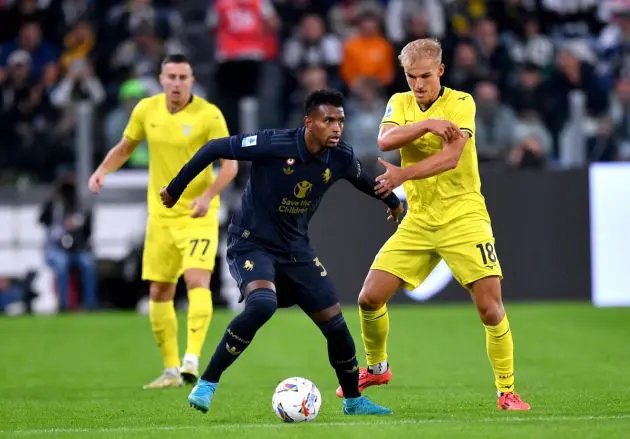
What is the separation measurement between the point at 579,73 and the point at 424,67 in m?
11.9

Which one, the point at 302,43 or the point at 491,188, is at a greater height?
the point at 302,43

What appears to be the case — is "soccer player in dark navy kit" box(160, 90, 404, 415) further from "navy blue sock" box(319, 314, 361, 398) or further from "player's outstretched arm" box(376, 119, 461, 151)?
"player's outstretched arm" box(376, 119, 461, 151)

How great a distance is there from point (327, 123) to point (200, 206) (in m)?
2.14

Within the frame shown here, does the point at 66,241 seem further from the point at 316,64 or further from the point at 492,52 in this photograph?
the point at 492,52

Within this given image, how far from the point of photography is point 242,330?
26.9 feet

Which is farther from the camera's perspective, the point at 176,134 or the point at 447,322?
the point at 447,322

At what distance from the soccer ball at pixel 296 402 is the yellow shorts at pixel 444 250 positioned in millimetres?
1248

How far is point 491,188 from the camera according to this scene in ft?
56.5

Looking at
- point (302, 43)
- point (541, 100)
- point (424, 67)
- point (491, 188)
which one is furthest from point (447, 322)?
point (424, 67)

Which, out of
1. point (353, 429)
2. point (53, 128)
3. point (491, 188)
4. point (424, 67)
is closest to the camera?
point (353, 429)

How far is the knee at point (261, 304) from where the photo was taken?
8180 millimetres

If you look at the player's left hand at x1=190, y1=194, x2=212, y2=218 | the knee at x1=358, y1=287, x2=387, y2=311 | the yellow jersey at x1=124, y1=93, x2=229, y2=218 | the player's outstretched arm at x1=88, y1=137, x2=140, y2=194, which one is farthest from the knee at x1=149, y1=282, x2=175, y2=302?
the knee at x1=358, y1=287, x2=387, y2=311

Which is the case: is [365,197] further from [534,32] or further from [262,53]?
[534,32]

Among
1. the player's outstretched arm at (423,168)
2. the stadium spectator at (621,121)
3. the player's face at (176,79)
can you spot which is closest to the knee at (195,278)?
the player's face at (176,79)
